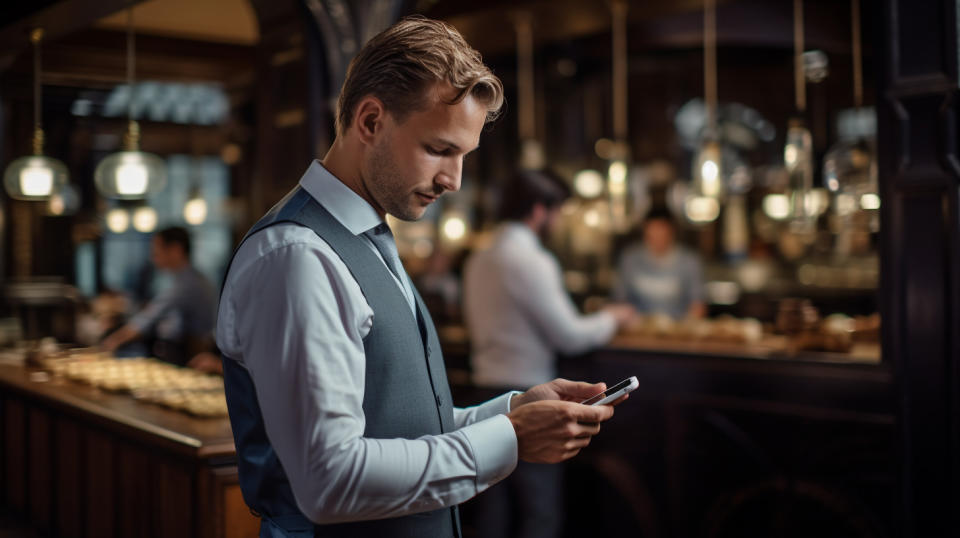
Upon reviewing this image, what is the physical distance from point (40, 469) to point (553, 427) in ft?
11.9

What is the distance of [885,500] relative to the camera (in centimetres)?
374

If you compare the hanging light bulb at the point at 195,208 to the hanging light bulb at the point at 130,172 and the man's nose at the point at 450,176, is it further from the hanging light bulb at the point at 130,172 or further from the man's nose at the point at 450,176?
the man's nose at the point at 450,176

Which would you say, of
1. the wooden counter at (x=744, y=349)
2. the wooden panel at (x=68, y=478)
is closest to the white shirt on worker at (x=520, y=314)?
the wooden counter at (x=744, y=349)

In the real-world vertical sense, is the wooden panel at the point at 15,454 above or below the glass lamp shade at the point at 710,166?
below

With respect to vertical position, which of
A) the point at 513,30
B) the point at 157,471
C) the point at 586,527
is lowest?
the point at 586,527

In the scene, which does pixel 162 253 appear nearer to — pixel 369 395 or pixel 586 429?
pixel 369 395

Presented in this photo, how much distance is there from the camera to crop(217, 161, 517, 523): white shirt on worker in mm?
1281

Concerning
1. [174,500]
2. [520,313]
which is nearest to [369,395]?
[174,500]

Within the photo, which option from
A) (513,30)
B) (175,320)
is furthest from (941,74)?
(175,320)

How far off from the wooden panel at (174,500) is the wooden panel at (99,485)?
0.47 metres

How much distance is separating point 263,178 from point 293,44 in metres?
0.68

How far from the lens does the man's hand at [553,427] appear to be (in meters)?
1.43

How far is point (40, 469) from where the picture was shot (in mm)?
4188

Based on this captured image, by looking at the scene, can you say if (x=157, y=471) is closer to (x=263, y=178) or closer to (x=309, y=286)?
(x=263, y=178)
